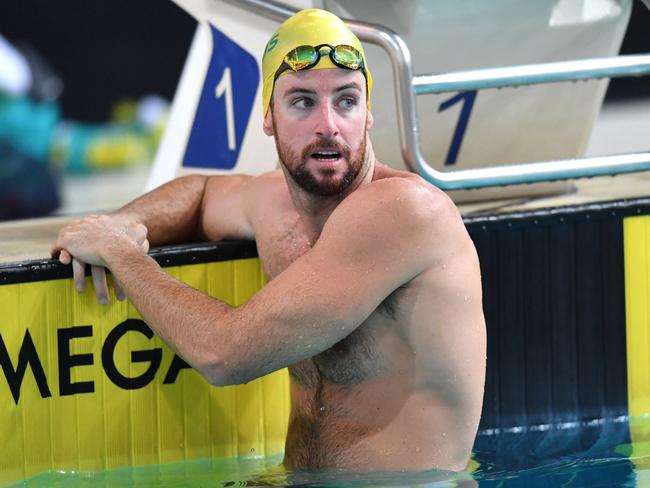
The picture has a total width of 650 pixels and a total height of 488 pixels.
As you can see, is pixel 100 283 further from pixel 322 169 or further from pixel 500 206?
pixel 500 206

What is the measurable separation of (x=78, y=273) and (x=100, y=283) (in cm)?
5

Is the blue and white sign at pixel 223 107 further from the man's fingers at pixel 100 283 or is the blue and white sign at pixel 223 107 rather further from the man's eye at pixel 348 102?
the man's eye at pixel 348 102

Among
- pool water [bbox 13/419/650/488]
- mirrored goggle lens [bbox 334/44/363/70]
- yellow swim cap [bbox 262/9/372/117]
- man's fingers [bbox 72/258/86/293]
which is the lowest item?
pool water [bbox 13/419/650/488]

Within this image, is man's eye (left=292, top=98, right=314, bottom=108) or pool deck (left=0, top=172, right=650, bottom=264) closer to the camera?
man's eye (left=292, top=98, right=314, bottom=108)

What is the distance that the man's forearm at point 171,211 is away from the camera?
9.84 feet

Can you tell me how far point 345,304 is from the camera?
241 centimetres

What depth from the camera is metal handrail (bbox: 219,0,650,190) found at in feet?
9.77

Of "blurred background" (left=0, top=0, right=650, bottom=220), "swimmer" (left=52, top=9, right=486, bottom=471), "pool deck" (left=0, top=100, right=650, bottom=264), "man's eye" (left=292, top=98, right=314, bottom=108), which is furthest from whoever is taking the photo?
"blurred background" (left=0, top=0, right=650, bottom=220)

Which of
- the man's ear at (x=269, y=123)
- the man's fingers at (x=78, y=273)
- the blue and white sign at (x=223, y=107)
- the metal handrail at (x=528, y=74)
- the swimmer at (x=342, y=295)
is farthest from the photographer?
the blue and white sign at (x=223, y=107)

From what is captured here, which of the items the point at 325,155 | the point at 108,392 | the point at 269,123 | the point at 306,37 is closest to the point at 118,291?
the point at 108,392

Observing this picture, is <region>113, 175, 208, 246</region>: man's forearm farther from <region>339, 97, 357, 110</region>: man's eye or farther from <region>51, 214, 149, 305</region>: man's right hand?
<region>339, 97, 357, 110</region>: man's eye

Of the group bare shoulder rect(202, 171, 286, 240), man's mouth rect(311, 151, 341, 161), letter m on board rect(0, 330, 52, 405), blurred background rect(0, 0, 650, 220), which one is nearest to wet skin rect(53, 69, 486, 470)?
man's mouth rect(311, 151, 341, 161)

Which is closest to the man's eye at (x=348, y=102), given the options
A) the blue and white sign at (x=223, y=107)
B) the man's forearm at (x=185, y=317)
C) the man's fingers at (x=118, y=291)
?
the man's forearm at (x=185, y=317)

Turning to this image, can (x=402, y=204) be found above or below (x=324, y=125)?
below
